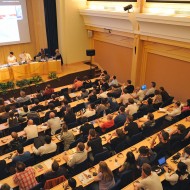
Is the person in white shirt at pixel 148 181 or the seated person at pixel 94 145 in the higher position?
the person in white shirt at pixel 148 181

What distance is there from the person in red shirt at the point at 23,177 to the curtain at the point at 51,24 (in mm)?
11090

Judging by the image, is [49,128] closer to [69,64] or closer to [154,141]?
[154,141]

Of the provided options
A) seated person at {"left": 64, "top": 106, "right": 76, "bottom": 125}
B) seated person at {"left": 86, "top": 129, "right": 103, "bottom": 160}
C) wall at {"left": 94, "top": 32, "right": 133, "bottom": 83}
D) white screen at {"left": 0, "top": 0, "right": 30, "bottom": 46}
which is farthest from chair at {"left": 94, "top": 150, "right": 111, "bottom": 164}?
white screen at {"left": 0, "top": 0, "right": 30, "bottom": 46}

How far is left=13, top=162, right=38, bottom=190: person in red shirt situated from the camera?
4801 mm

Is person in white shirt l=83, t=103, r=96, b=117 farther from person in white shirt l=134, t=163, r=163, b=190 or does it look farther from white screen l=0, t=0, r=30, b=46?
white screen l=0, t=0, r=30, b=46

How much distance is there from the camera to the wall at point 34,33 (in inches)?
579

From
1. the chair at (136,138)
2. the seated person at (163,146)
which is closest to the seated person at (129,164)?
the seated person at (163,146)

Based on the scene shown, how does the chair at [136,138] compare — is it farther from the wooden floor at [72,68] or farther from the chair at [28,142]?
the wooden floor at [72,68]

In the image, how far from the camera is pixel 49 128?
A: 24.3 feet

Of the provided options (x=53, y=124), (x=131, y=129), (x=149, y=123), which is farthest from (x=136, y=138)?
(x=53, y=124)

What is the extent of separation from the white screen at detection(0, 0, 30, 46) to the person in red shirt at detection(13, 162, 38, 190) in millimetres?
11024

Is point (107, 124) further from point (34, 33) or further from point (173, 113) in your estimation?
point (34, 33)

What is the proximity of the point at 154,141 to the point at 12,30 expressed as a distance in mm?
11548

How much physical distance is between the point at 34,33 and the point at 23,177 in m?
12.5
